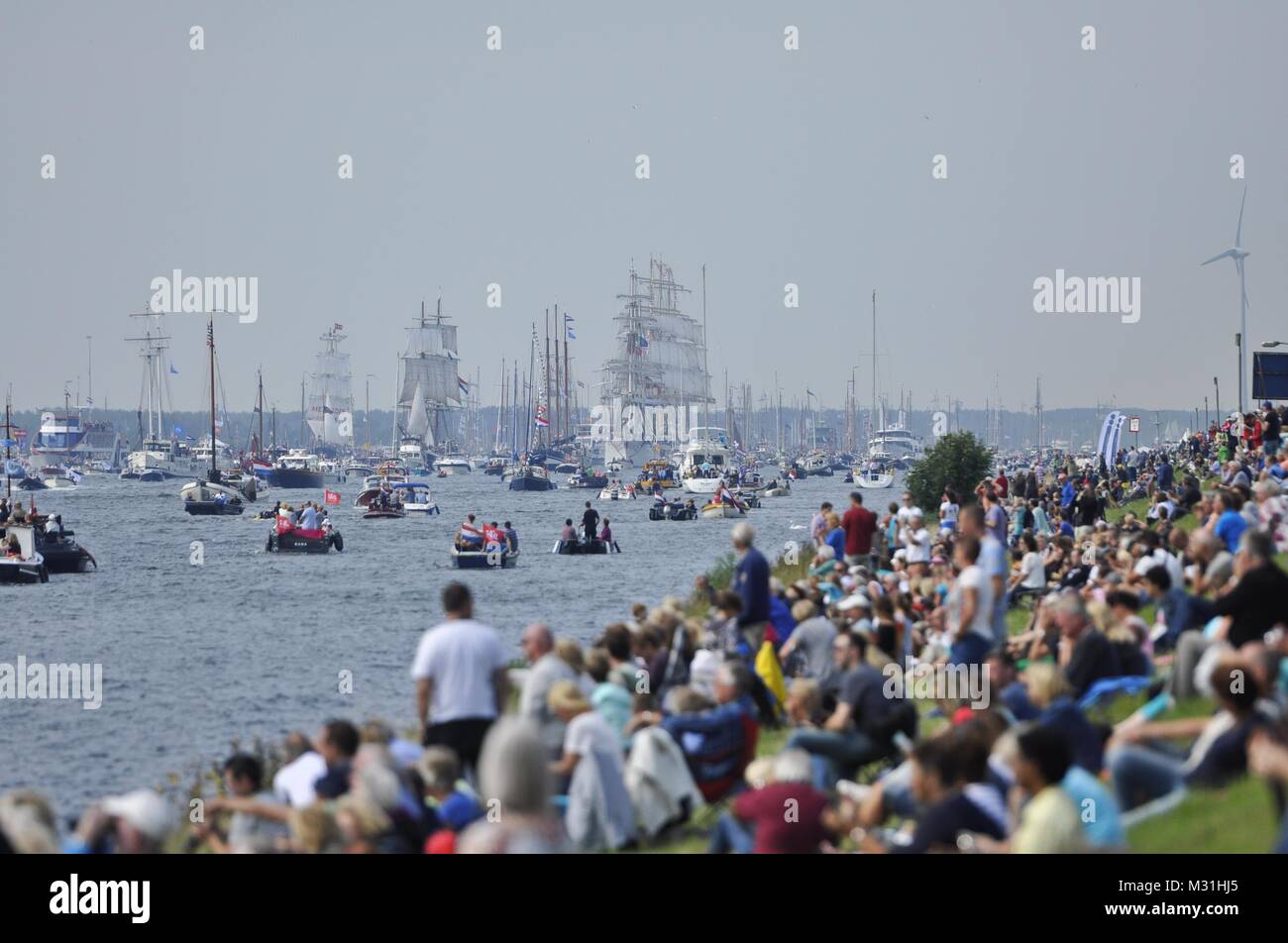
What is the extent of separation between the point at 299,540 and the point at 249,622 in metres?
28.8

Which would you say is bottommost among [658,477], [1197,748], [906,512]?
[658,477]

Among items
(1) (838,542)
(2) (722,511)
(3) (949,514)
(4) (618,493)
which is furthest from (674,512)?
(1) (838,542)

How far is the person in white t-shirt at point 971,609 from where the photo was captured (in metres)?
13.3

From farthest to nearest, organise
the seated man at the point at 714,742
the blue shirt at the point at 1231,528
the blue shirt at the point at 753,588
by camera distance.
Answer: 1. the blue shirt at the point at 1231,528
2. the blue shirt at the point at 753,588
3. the seated man at the point at 714,742

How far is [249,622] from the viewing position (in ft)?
167

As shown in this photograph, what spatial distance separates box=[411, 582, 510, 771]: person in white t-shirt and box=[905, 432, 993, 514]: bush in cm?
5370

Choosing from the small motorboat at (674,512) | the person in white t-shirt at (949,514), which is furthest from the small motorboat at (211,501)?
the person in white t-shirt at (949,514)

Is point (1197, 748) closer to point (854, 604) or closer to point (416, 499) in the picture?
point (854, 604)

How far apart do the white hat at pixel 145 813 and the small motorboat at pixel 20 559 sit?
189 feet

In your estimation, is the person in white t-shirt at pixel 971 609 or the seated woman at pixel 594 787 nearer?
the seated woman at pixel 594 787

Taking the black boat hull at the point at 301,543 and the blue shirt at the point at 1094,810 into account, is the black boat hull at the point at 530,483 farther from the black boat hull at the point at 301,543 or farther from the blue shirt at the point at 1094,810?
the blue shirt at the point at 1094,810
